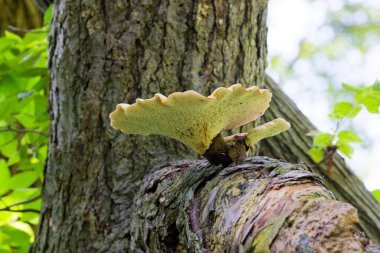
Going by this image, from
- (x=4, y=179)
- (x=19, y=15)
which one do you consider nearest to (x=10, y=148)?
(x=4, y=179)

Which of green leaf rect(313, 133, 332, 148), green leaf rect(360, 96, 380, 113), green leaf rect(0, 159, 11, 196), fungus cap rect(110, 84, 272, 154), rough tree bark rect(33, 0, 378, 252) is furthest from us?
green leaf rect(0, 159, 11, 196)

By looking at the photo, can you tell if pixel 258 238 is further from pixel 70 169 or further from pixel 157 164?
pixel 70 169

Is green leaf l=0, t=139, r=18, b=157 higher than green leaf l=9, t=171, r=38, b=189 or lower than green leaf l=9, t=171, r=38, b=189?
higher

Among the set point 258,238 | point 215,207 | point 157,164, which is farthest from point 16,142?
point 258,238

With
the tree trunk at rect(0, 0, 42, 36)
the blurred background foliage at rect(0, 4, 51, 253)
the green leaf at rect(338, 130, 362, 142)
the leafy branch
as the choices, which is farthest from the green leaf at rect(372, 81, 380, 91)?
the tree trunk at rect(0, 0, 42, 36)

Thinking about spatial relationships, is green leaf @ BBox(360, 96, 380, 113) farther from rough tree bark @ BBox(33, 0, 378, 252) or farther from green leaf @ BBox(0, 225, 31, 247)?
green leaf @ BBox(0, 225, 31, 247)
